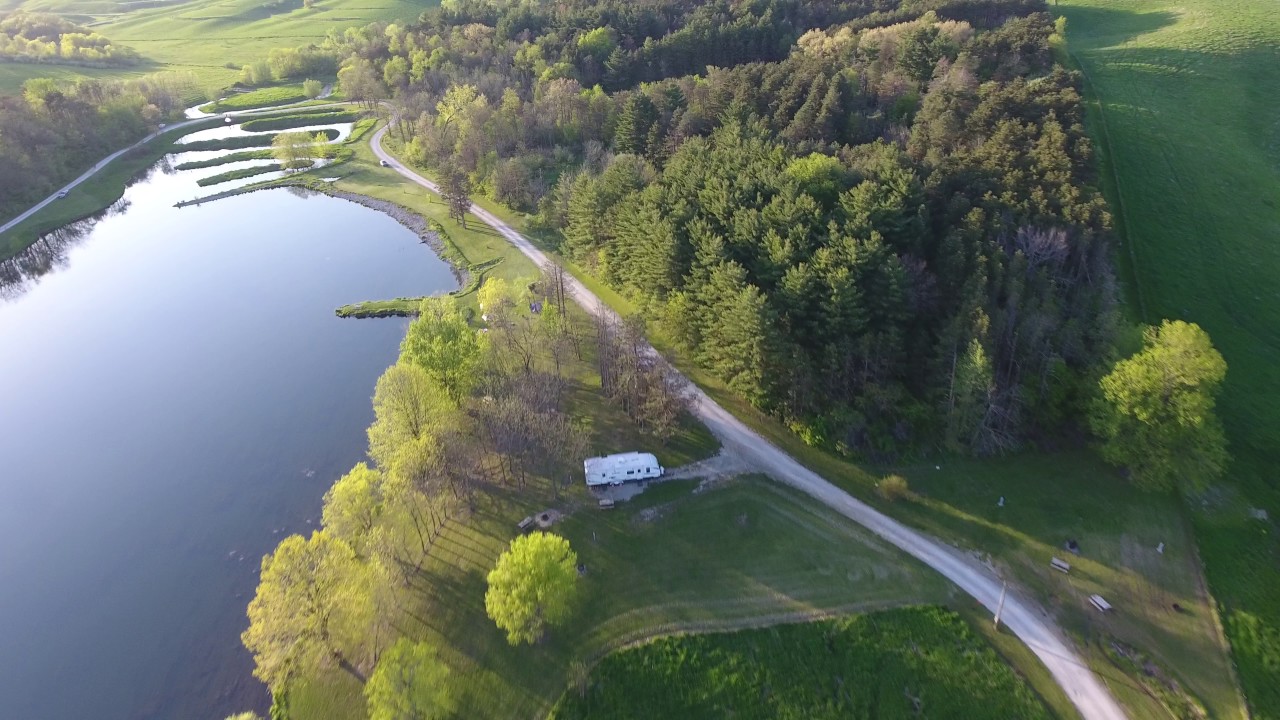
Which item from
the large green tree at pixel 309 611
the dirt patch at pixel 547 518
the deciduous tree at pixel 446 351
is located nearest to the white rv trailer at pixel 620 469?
the dirt patch at pixel 547 518

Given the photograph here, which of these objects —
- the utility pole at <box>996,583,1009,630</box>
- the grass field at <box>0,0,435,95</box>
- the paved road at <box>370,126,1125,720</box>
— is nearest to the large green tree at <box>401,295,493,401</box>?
the paved road at <box>370,126,1125,720</box>

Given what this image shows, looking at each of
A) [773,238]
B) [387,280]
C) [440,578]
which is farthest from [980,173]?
[387,280]

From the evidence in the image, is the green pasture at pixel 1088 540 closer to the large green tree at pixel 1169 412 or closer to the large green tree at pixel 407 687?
the large green tree at pixel 1169 412

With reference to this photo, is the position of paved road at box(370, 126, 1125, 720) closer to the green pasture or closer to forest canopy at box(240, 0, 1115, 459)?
the green pasture

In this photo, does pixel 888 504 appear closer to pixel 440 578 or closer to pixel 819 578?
pixel 819 578

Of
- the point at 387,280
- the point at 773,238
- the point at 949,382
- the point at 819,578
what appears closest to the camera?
the point at 819,578

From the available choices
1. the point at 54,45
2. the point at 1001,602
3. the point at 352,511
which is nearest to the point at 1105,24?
the point at 1001,602

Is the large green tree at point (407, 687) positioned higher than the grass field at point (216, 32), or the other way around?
the grass field at point (216, 32)
